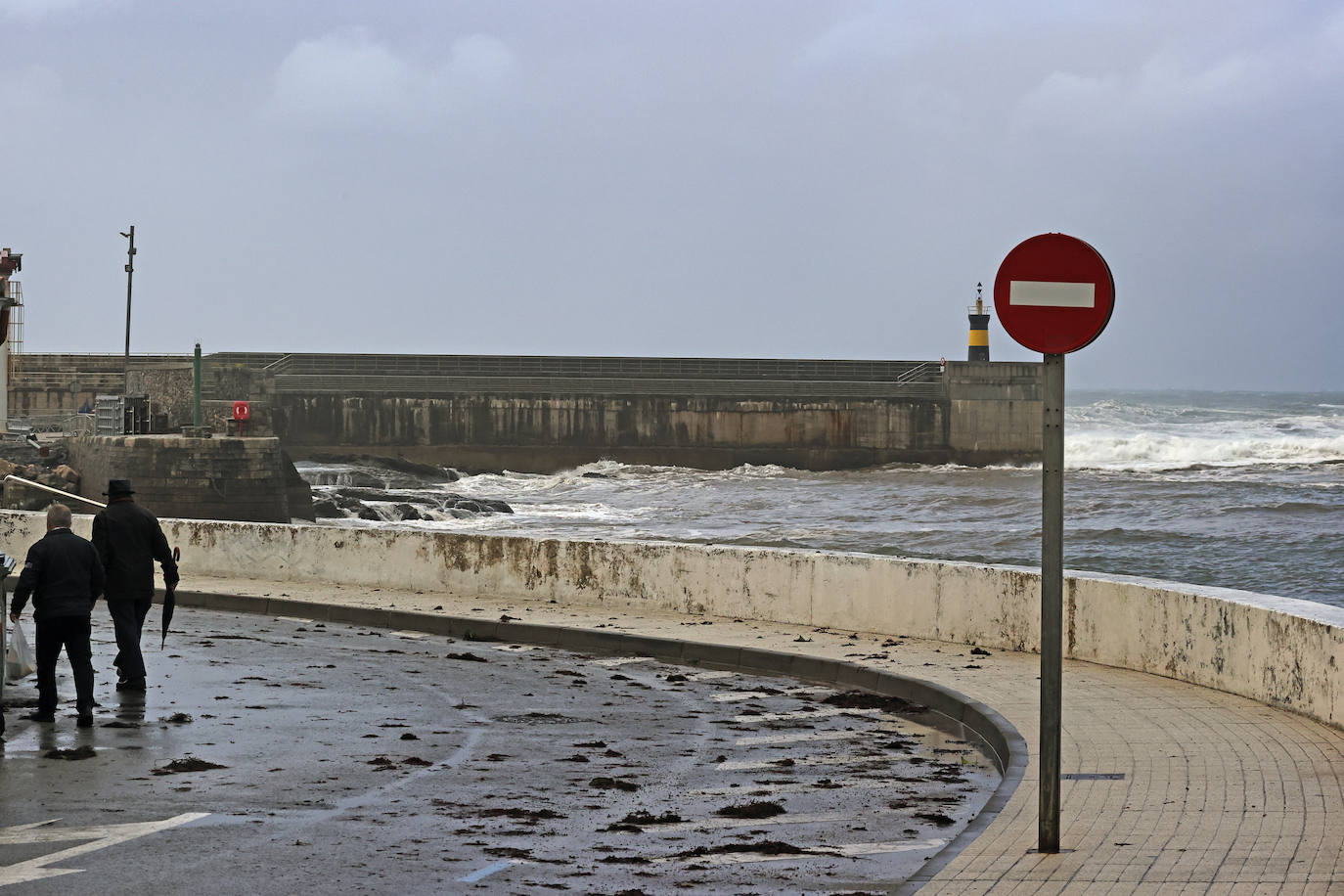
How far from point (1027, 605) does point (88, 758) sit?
7.33 m

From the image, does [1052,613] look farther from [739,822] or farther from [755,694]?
[755,694]

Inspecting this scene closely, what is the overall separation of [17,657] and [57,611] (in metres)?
1.96

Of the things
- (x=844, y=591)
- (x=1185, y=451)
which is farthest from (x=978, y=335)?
(x=844, y=591)

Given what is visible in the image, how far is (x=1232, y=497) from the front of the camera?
168 ft

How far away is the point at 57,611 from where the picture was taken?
976 cm

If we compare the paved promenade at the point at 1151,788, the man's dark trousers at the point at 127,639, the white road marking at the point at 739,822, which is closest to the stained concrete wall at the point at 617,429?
the paved promenade at the point at 1151,788

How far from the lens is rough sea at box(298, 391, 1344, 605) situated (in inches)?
1394

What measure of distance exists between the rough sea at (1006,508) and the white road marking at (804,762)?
1838 centimetres

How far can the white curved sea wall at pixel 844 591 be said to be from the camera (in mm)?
9805

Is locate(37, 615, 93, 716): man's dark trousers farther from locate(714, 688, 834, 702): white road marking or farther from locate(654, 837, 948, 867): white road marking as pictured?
locate(654, 837, 948, 867): white road marking

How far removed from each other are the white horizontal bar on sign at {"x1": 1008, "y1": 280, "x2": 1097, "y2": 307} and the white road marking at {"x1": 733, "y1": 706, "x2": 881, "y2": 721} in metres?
4.71

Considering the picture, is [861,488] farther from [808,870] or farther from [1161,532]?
[808,870]

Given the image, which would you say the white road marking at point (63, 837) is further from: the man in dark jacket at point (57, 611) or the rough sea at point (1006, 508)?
the rough sea at point (1006, 508)

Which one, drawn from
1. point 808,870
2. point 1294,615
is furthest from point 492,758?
point 1294,615
